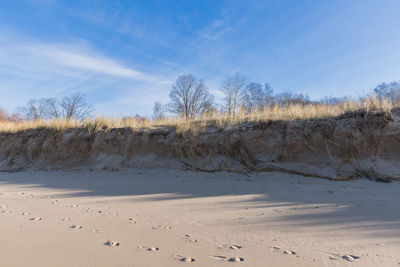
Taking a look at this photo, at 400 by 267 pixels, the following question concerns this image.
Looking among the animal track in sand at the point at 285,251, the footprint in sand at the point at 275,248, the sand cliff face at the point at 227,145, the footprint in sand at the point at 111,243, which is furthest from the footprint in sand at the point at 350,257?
the sand cliff face at the point at 227,145

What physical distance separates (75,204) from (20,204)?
1.01 meters

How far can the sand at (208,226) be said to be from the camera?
1.75 meters

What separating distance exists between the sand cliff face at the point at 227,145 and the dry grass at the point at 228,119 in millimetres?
305

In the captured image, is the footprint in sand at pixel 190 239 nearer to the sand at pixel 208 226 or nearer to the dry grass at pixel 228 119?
the sand at pixel 208 226

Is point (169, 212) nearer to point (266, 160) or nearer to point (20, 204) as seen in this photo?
point (20, 204)

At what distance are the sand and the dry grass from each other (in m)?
2.66

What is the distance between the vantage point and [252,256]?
1.77 meters

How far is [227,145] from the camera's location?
256 inches

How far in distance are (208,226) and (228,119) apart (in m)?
5.43

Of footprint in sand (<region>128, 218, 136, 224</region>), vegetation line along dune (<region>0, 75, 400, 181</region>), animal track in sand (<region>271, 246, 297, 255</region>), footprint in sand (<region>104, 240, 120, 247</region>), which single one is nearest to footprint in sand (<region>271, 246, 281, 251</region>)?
animal track in sand (<region>271, 246, 297, 255</region>)

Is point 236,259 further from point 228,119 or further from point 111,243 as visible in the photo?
point 228,119

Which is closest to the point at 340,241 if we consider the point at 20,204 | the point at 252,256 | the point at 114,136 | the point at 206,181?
the point at 252,256

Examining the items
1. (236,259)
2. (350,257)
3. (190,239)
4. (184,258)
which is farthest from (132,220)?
(350,257)

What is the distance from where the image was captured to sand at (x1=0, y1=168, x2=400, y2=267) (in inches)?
68.7
